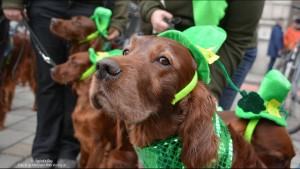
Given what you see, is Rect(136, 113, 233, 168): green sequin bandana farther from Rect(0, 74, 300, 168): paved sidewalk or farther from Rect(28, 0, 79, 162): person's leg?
Rect(28, 0, 79, 162): person's leg

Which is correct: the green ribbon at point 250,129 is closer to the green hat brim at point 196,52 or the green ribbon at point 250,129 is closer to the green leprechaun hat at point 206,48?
the green leprechaun hat at point 206,48

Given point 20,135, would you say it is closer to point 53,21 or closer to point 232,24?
point 53,21

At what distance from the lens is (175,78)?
171 cm

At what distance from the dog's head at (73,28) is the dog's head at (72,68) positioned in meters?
0.25

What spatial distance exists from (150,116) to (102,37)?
2.23 meters

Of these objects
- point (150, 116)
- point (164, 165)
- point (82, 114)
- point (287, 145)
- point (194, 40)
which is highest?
point (194, 40)

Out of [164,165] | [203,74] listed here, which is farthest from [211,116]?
[164,165]

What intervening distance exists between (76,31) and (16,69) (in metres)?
1.17

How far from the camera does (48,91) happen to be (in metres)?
3.49

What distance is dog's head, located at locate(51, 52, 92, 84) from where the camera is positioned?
3396mm

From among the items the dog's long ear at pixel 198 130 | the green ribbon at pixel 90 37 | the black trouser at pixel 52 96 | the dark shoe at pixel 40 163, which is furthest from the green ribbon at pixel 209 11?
the dark shoe at pixel 40 163

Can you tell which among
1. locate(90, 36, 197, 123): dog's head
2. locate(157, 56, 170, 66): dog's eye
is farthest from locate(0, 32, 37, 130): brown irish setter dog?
locate(157, 56, 170, 66): dog's eye

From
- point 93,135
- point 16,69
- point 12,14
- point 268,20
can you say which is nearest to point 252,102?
point 93,135

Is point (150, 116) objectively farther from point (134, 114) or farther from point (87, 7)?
point (87, 7)
